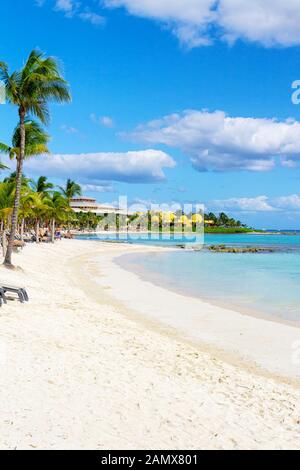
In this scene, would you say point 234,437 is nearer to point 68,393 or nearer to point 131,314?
point 68,393

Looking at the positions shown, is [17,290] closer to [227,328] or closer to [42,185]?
[227,328]

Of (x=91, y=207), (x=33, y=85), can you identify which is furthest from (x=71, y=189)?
(x=91, y=207)

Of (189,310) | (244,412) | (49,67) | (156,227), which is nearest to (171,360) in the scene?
(244,412)

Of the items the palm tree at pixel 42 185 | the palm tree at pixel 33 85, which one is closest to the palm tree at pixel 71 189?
the palm tree at pixel 42 185

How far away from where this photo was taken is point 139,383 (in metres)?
6.33

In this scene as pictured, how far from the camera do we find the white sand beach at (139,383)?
4840mm

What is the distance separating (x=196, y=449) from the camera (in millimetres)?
4648

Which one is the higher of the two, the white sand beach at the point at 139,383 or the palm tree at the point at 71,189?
the palm tree at the point at 71,189

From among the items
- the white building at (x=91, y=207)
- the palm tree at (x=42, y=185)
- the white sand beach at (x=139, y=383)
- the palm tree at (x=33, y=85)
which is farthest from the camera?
the white building at (x=91, y=207)

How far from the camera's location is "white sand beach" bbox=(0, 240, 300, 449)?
484 cm

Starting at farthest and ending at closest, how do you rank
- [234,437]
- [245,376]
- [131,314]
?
[131,314], [245,376], [234,437]

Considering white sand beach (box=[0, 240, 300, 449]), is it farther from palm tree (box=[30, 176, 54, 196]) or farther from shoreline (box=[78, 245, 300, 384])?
palm tree (box=[30, 176, 54, 196])

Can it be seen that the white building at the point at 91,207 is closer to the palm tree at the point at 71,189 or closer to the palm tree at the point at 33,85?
the palm tree at the point at 71,189

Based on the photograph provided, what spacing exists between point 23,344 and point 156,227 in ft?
445
